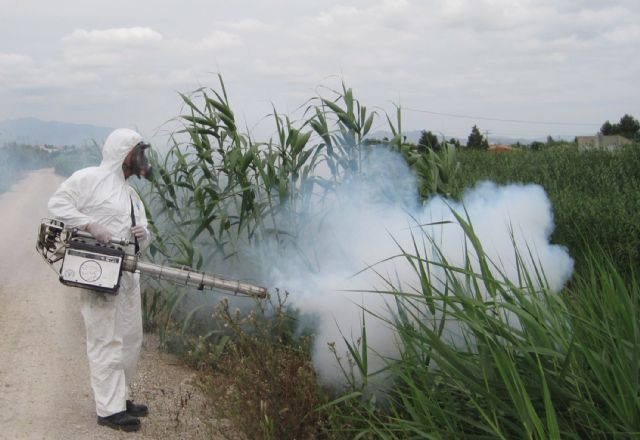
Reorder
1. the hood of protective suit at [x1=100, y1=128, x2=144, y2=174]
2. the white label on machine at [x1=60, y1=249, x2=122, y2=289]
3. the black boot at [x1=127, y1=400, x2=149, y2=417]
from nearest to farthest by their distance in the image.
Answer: the white label on machine at [x1=60, y1=249, x2=122, y2=289]
the hood of protective suit at [x1=100, y1=128, x2=144, y2=174]
the black boot at [x1=127, y1=400, x2=149, y2=417]

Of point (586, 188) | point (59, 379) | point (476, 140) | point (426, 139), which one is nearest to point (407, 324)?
point (59, 379)

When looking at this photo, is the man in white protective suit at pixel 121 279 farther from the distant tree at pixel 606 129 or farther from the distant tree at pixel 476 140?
the distant tree at pixel 606 129

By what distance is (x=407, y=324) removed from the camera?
3.62 m

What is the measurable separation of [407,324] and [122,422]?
2.18 metres

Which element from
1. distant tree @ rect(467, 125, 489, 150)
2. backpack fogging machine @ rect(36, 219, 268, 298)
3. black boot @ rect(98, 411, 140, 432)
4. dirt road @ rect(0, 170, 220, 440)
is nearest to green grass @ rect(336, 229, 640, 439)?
backpack fogging machine @ rect(36, 219, 268, 298)

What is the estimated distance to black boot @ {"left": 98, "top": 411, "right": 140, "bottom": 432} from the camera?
15.5ft

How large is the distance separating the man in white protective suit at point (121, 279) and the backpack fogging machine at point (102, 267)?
0.27 ft

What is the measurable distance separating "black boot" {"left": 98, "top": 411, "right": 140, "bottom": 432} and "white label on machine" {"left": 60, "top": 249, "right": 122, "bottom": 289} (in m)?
0.88

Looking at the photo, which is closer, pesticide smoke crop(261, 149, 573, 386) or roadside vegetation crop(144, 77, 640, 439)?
roadside vegetation crop(144, 77, 640, 439)

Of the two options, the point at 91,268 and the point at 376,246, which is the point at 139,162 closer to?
the point at 91,268

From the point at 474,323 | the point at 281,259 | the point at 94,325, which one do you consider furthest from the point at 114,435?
the point at 474,323

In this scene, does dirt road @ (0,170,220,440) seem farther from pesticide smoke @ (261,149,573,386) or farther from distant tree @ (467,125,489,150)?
distant tree @ (467,125,489,150)

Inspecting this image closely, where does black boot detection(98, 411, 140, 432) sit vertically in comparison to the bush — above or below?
below

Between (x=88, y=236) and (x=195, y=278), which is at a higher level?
(x=88, y=236)
